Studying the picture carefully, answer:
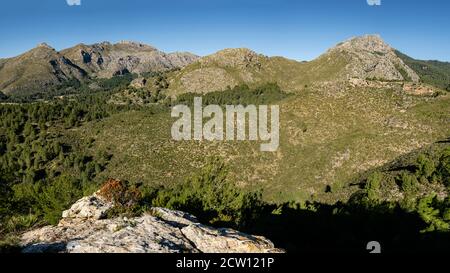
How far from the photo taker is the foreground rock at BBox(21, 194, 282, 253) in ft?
54.1

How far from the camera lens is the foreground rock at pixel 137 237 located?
54.1ft

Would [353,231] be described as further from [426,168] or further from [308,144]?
[308,144]

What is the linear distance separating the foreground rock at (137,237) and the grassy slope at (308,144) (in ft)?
215

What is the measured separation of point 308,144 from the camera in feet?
377

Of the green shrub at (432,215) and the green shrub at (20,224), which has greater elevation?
the green shrub at (20,224)

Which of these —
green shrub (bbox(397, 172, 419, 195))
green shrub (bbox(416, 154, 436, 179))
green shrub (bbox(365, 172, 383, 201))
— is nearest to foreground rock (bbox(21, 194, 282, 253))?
green shrub (bbox(365, 172, 383, 201))

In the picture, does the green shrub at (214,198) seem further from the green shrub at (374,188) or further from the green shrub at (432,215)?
the green shrub at (374,188)

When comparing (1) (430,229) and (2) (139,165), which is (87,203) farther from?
(2) (139,165)

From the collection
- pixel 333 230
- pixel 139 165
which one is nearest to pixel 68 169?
pixel 139 165

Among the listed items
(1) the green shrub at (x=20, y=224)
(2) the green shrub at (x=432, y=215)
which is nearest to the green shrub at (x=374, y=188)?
(2) the green shrub at (x=432, y=215)

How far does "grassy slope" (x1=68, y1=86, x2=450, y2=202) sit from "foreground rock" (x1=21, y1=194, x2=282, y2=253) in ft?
215

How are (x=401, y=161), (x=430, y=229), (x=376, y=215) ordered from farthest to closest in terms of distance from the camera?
(x=401, y=161) → (x=376, y=215) → (x=430, y=229)

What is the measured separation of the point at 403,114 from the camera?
113938mm
